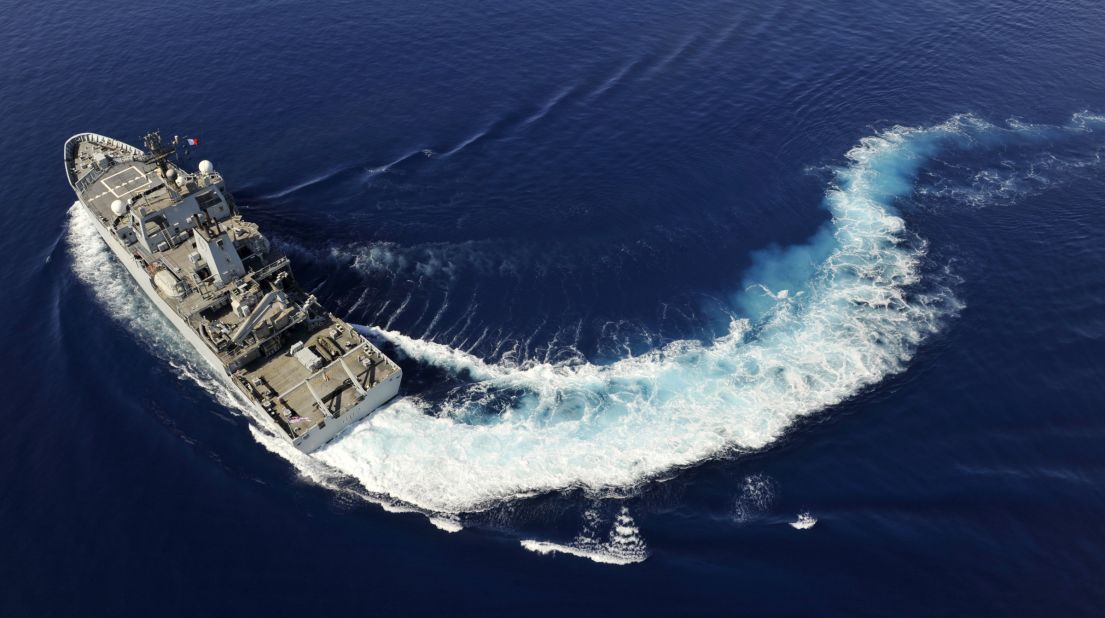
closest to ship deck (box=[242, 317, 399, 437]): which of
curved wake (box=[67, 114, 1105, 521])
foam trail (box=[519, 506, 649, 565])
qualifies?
curved wake (box=[67, 114, 1105, 521])

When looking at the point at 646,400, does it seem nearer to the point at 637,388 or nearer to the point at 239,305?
the point at 637,388

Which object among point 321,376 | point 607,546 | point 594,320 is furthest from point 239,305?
point 607,546

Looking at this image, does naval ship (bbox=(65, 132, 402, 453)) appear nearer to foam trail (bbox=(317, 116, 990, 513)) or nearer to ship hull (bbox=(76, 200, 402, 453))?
ship hull (bbox=(76, 200, 402, 453))

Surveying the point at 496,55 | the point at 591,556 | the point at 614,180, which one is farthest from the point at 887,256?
the point at 496,55

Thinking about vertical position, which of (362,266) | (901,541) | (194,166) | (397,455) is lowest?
(901,541)

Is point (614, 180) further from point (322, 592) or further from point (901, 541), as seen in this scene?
point (322, 592)

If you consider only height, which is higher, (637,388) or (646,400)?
(637,388)

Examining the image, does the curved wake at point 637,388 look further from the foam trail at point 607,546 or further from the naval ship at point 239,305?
the naval ship at point 239,305
